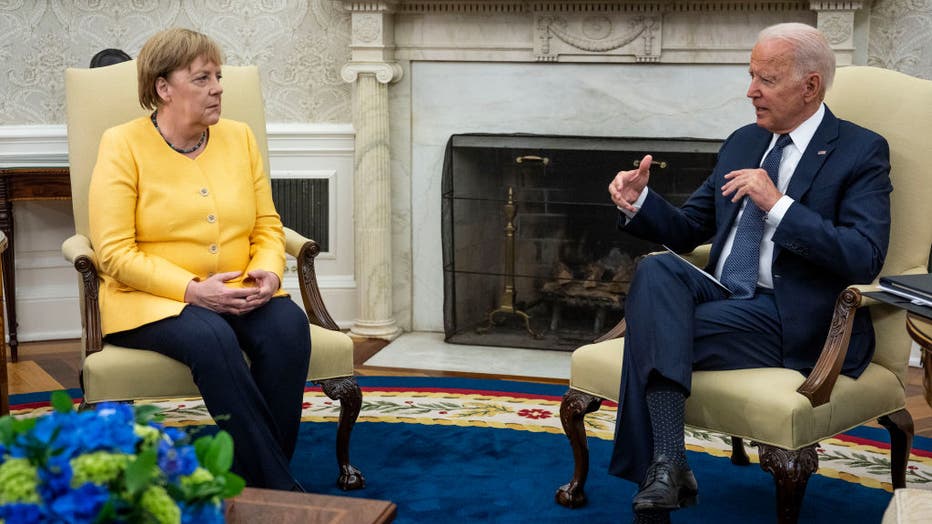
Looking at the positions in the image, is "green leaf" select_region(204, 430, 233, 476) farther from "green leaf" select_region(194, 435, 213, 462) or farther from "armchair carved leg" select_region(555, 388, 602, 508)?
"armchair carved leg" select_region(555, 388, 602, 508)

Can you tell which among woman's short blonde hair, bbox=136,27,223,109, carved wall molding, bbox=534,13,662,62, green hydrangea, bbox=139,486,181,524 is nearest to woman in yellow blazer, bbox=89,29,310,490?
woman's short blonde hair, bbox=136,27,223,109

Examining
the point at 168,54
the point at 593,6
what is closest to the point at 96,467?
the point at 168,54

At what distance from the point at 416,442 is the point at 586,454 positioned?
684 millimetres

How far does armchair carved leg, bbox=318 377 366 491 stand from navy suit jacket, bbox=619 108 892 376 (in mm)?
1127

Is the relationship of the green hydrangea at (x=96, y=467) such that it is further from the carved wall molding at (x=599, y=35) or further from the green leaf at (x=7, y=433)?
the carved wall molding at (x=599, y=35)

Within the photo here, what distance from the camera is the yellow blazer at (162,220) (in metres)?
2.77

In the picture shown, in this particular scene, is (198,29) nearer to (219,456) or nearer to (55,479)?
(219,456)

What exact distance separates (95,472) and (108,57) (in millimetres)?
3529

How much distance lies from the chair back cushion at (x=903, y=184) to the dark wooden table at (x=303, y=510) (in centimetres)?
145

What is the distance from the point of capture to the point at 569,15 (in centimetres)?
455

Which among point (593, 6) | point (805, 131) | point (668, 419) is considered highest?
point (593, 6)

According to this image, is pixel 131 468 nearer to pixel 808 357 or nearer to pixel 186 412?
pixel 808 357

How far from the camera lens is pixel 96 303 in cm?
282

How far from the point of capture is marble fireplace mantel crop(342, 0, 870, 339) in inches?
176
